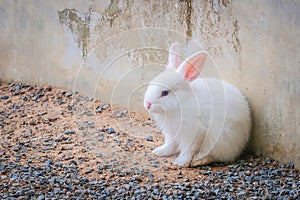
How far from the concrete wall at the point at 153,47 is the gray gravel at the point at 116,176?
32 cm

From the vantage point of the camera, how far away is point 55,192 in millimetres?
4137

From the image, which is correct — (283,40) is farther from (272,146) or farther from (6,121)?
(6,121)

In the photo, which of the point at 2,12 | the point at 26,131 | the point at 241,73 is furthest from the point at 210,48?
the point at 2,12

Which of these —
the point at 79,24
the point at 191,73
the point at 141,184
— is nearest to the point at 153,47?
the point at 79,24

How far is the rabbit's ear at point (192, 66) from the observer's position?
4645 millimetres

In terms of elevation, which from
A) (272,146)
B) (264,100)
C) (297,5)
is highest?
(297,5)

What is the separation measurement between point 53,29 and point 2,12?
A: 2.35ft

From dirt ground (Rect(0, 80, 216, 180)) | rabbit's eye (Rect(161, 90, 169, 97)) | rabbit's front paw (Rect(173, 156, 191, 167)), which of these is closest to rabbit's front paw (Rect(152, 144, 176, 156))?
dirt ground (Rect(0, 80, 216, 180))

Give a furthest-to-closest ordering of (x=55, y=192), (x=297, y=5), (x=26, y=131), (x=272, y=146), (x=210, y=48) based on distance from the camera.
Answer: (x=26, y=131), (x=210, y=48), (x=272, y=146), (x=297, y=5), (x=55, y=192)

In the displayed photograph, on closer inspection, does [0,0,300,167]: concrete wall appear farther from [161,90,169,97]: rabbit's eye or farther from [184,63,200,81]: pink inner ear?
[161,90,169,97]: rabbit's eye

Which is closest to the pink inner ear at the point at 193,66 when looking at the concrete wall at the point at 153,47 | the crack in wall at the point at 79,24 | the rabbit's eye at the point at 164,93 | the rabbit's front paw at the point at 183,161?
the rabbit's eye at the point at 164,93

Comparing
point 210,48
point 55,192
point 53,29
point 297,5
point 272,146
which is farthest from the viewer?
point 53,29

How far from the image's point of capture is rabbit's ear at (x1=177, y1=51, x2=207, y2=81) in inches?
183

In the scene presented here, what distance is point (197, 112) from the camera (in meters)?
4.69
